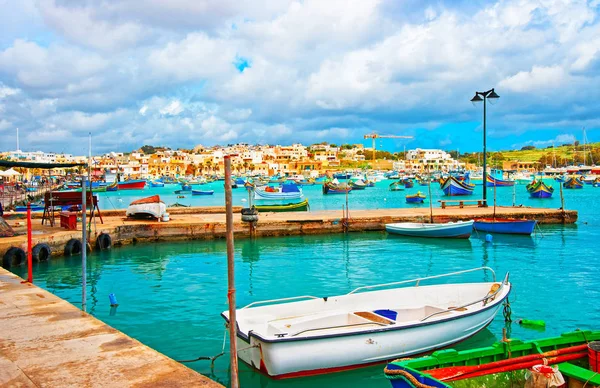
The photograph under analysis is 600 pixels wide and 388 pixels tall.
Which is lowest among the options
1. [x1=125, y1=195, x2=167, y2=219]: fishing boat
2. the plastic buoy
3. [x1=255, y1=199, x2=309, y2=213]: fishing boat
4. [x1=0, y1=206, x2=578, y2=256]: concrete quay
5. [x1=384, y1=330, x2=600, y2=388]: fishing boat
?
the plastic buoy

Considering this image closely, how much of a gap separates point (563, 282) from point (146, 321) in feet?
45.7

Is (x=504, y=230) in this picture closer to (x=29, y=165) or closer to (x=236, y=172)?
(x=29, y=165)

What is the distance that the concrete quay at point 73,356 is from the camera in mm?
6148

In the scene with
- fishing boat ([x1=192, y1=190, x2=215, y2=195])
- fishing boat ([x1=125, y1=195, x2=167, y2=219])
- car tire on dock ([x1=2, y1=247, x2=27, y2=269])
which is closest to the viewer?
car tire on dock ([x1=2, y1=247, x2=27, y2=269])

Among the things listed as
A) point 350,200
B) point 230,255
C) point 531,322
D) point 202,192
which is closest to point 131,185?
point 202,192

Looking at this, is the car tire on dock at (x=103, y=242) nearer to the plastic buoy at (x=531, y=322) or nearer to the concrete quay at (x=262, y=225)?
the concrete quay at (x=262, y=225)

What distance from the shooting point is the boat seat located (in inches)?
393

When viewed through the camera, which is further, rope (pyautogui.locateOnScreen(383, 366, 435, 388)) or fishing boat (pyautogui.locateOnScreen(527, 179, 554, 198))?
fishing boat (pyautogui.locateOnScreen(527, 179, 554, 198))

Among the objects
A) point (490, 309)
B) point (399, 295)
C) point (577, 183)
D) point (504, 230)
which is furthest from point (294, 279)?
point (577, 183)

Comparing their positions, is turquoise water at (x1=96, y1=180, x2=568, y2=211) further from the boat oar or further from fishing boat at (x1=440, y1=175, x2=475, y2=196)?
the boat oar

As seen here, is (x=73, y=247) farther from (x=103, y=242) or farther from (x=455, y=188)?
(x=455, y=188)

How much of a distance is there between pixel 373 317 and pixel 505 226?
20489mm

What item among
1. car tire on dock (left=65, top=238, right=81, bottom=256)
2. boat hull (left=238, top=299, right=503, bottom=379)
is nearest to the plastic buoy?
boat hull (left=238, top=299, right=503, bottom=379)

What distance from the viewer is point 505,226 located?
92.2 ft
